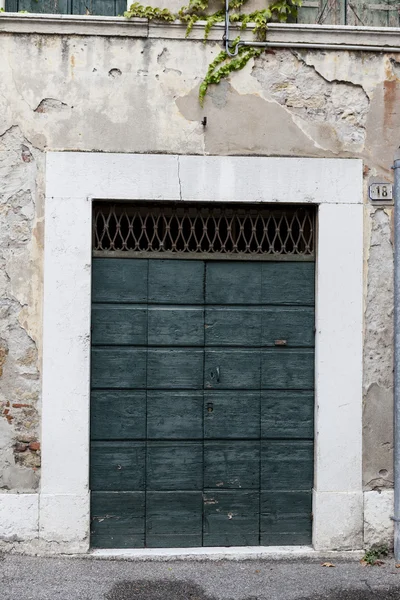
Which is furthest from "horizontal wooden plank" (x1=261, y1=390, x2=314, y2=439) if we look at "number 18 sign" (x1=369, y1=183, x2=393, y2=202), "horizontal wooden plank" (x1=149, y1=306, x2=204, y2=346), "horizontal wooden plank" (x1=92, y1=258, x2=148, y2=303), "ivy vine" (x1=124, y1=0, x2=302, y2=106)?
"ivy vine" (x1=124, y1=0, x2=302, y2=106)

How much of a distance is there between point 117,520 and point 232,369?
1425 mm

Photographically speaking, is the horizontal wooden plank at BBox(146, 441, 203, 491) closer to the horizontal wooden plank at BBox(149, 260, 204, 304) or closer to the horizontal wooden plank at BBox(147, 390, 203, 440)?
the horizontal wooden plank at BBox(147, 390, 203, 440)

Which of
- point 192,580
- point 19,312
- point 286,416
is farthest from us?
point 286,416

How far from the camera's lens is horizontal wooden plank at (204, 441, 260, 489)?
578cm

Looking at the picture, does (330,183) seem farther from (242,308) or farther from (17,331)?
(17,331)

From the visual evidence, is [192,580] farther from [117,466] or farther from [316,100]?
[316,100]

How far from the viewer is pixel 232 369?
5.80 m

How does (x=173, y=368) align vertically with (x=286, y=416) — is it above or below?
above

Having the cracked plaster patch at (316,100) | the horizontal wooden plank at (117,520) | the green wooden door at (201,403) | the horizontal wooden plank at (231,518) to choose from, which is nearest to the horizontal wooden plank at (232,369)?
the green wooden door at (201,403)

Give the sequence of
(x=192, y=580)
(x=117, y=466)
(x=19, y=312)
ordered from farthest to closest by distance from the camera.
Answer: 1. (x=117, y=466)
2. (x=19, y=312)
3. (x=192, y=580)

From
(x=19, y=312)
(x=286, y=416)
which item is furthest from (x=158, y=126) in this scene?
(x=286, y=416)

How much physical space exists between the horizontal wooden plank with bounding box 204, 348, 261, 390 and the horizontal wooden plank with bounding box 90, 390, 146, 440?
538 millimetres

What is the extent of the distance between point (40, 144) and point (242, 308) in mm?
1929

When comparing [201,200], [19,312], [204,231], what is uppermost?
[201,200]
